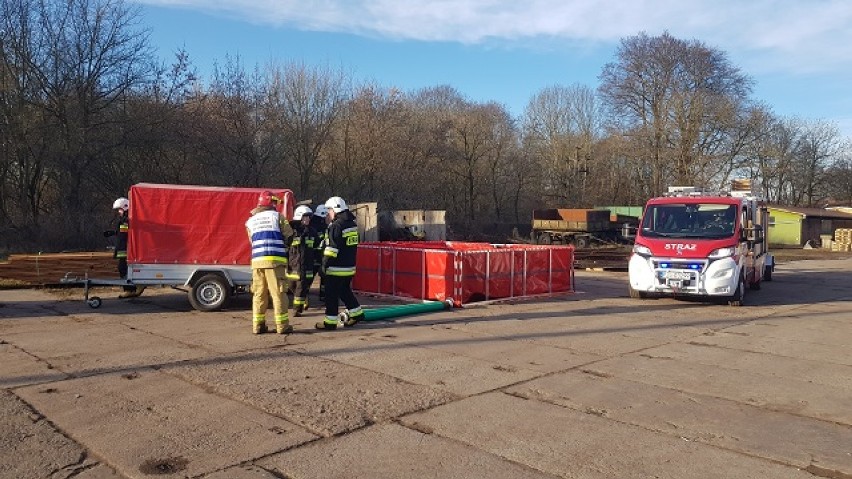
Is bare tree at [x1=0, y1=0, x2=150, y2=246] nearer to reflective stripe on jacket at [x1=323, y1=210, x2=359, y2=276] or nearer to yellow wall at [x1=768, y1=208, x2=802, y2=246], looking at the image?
reflective stripe on jacket at [x1=323, y1=210, x2=359, y2=276]

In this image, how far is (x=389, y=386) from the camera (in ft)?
22.3

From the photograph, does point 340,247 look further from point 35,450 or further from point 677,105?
point 677,105

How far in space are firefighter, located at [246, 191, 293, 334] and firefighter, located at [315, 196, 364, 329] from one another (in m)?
0.68

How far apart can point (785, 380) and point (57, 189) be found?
27.5 metres

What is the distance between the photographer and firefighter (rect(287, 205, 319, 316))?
1155 cm

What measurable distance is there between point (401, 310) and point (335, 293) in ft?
5.60

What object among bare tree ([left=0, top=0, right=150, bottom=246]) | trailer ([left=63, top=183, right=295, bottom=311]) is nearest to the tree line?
bare tree ([left=0, top=0, right=150, bottom=246])

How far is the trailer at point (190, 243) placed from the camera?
37.5 ft

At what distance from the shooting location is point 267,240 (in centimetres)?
944

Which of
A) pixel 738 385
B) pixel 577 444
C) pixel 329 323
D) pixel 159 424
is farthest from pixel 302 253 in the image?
pixel 577 444

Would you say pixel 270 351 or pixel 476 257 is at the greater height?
pixel 476 257

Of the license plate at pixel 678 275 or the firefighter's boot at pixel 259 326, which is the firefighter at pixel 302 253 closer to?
the firefighter's boot at pixel 259 326

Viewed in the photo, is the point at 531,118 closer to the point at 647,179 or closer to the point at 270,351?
the point at 647,179

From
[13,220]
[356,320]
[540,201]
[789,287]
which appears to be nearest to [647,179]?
[540,201]
